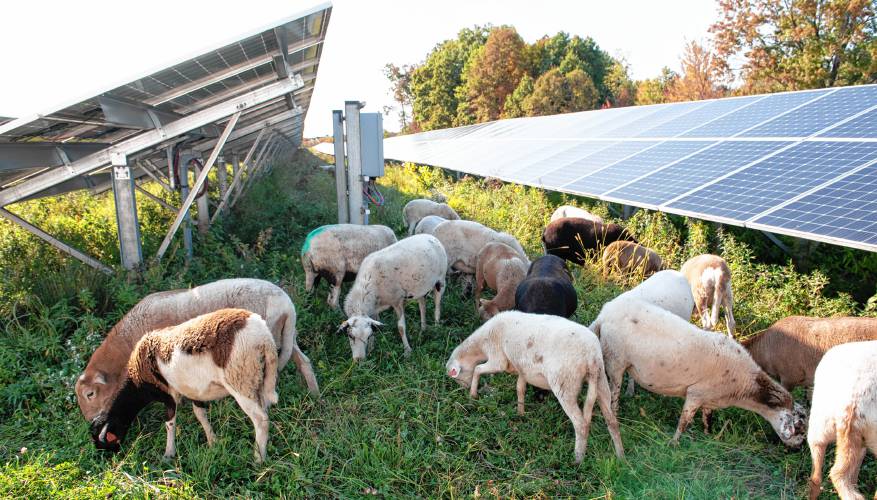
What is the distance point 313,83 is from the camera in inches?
473

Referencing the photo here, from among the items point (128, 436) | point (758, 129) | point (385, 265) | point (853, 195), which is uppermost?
point (758, 129)

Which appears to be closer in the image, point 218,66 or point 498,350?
point 498,350

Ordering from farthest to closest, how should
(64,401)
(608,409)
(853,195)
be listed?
(853,195) → (64,401) → (608,409)

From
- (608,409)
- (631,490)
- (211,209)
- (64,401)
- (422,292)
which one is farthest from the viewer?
(211,209)

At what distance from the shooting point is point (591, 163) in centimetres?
1173

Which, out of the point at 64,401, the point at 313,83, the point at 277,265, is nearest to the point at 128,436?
the point at 64,401

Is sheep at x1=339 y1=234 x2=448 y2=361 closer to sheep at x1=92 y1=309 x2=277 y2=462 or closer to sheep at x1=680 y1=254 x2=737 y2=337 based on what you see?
sheep at x1=92 y1=309 x2=277 y2=462

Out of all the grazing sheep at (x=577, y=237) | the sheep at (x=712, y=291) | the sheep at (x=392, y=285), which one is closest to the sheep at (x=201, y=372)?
the sheep at (x=392, y=285)

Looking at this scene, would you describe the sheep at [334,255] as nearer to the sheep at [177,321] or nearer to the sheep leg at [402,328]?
the sheep leg at [402,328]

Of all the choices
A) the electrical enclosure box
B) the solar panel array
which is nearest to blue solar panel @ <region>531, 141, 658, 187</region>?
the solar panel array

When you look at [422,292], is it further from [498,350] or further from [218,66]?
[218,66]

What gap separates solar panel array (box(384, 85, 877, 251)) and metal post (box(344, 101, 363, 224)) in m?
4.06

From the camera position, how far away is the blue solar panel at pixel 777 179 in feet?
22.5

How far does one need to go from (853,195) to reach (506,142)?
14.2 meters
